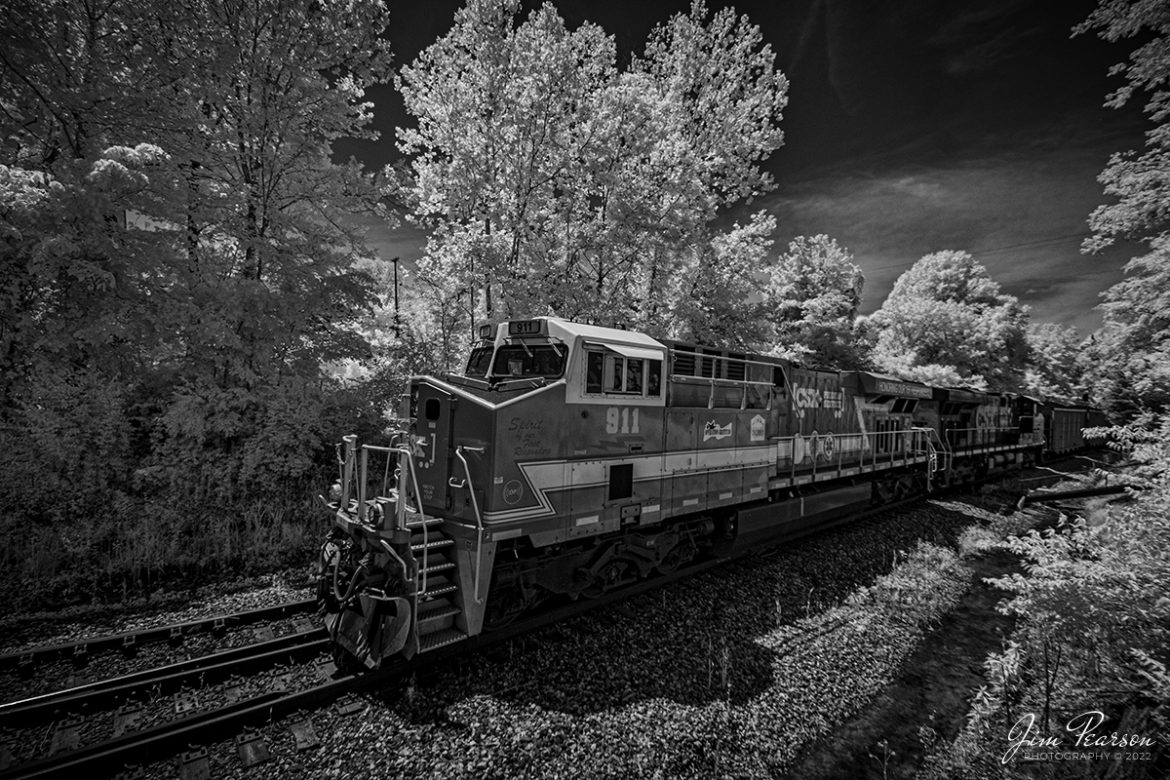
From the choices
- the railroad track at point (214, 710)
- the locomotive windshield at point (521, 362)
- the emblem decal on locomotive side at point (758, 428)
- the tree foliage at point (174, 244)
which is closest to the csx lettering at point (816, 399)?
the emblem decal on locomotive side at point (758, 428)

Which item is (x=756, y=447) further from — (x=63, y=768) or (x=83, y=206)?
(x=83, y=206)

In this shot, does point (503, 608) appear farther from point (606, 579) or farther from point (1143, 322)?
point (1143, 322)

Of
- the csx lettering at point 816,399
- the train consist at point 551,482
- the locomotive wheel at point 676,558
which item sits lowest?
the locomotive wheel at point 676,558

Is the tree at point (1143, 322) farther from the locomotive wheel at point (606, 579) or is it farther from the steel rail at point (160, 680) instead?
the steel rail at point (160, 680)

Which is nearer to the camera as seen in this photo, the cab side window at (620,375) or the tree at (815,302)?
the cab side window at (620,375)

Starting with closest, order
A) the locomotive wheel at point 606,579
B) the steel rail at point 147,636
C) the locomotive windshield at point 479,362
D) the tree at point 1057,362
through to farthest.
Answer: the steel rail at point 147,636
the locomotive wheel at point 606,579
the locomotive windshield at point 479,362
the tree at point 1057,362

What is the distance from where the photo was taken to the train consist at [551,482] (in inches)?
200

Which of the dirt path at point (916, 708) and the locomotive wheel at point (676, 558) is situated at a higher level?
the locomotive wheel at point (676, 558)

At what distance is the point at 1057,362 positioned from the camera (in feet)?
113

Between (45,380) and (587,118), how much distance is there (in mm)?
13113

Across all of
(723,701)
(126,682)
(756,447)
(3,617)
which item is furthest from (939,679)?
(3,617)

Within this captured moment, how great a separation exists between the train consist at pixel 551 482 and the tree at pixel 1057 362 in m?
33.4

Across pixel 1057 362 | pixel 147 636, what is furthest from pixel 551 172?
pixel 1057 362

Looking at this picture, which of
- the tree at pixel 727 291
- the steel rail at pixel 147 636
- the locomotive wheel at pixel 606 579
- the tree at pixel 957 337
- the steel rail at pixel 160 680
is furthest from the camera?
the tree at pixel 957 337
